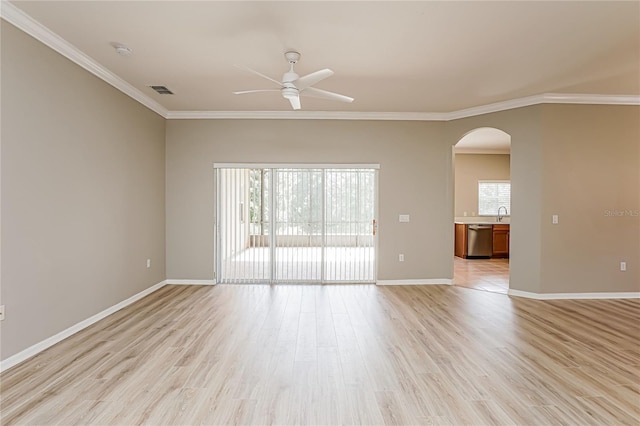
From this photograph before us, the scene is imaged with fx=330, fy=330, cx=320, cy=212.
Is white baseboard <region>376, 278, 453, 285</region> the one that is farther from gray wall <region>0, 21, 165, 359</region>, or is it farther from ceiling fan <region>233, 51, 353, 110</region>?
gray wall <region>0, 21, 165, 359</region>

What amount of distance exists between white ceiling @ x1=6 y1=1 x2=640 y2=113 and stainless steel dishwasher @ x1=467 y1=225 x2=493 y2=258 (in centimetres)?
407

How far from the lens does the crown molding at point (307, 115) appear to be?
541 cm

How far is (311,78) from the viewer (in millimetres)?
3043

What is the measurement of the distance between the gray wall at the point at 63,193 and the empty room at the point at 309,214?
2 centimetres

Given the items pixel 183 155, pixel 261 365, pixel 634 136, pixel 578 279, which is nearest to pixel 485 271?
pixel 578 279

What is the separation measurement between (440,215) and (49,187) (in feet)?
17.1

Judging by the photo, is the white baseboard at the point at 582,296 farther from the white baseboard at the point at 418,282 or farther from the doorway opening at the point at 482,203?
the doorway opening at the point at 482,203

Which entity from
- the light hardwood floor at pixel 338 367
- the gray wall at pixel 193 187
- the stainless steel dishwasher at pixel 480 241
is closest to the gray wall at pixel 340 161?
the gray wall at pixel 193 187

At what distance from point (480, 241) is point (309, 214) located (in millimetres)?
4794

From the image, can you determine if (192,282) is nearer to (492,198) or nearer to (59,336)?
(59,336)

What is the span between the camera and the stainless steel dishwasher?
802cm

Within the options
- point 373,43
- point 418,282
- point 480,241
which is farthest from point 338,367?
point 480,241

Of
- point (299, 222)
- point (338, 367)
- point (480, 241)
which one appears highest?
point (299, 222)

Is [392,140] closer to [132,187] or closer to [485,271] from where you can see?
[485,271]
